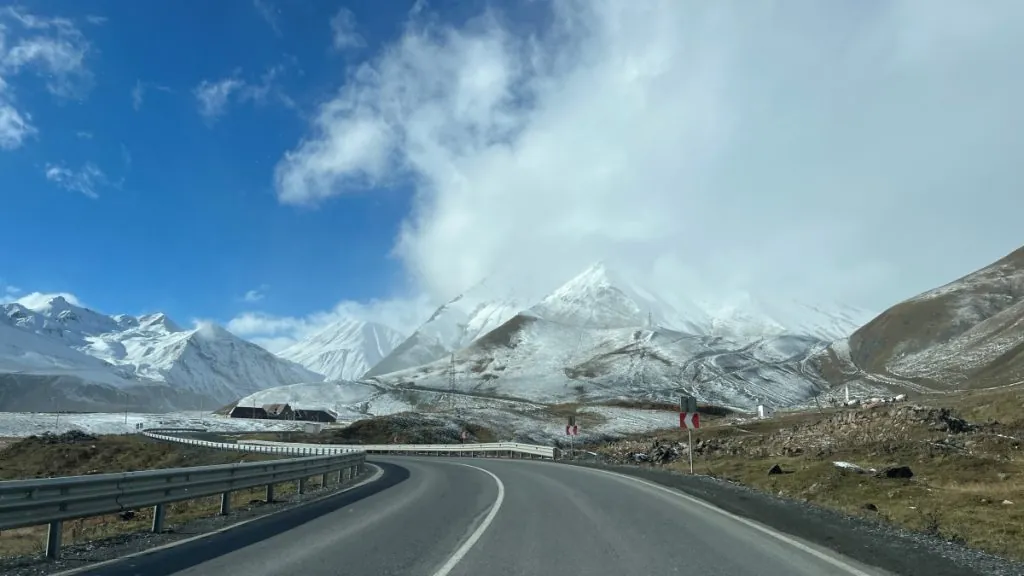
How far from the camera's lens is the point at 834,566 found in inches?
367

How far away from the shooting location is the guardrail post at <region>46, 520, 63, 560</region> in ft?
35.0

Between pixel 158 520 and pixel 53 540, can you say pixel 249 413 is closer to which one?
pixel 158 520

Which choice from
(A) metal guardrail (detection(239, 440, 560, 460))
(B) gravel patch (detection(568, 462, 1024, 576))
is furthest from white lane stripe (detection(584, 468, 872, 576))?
(A) metal guardrail (detection(239, 440, 560, 460))

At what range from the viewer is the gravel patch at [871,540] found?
9.21 meters

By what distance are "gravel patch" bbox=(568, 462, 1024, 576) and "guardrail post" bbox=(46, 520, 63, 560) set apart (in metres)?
12.1

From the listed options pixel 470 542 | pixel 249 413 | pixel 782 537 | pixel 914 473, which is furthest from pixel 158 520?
pixel 249 413

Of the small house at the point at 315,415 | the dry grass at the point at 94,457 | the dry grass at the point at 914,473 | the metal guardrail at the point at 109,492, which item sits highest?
the small house at the point at 315,415

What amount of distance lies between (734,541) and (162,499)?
10680 mm

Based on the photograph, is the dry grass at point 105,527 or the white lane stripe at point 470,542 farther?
the dry grass at point 105,527

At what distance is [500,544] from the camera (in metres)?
11.4

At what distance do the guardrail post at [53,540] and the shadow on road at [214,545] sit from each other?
4.70 feet

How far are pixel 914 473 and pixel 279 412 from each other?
152 metres

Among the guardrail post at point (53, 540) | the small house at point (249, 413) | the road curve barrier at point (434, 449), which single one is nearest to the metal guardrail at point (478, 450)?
the road curve barrier at point (434, 449)

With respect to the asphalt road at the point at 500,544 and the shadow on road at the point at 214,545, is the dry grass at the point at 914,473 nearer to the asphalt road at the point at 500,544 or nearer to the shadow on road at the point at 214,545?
the asphalt road at the point at 500,544
